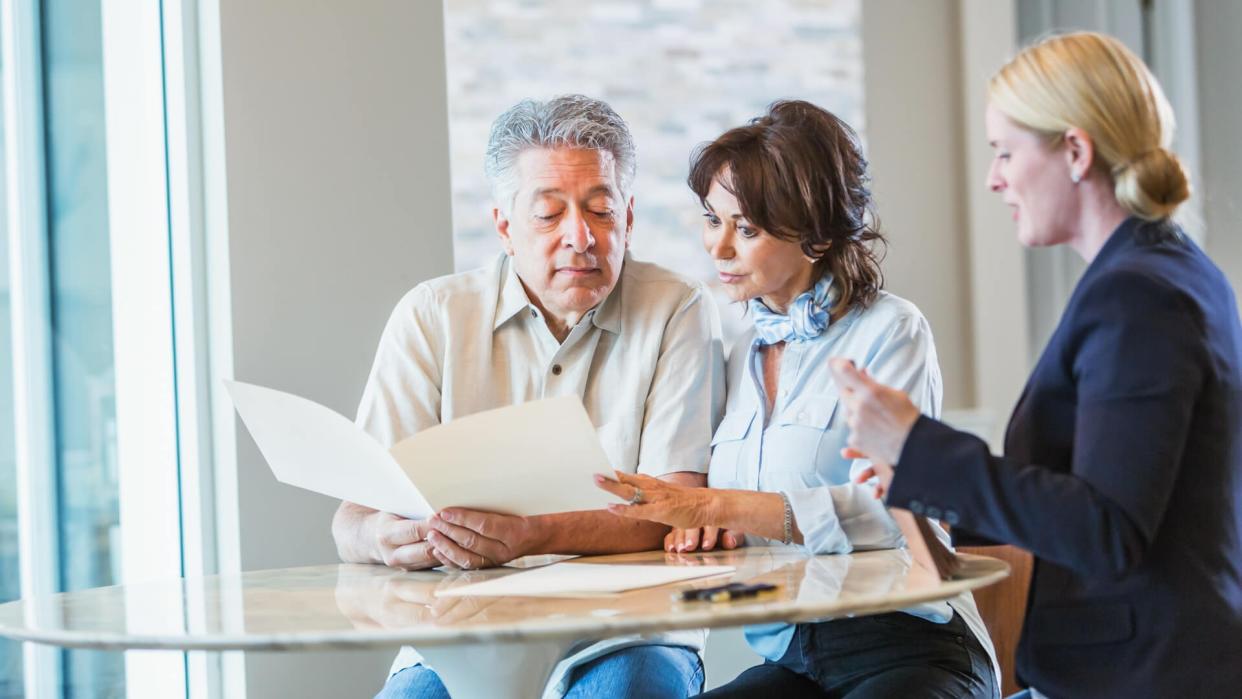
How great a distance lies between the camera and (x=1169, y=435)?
49.4 inches

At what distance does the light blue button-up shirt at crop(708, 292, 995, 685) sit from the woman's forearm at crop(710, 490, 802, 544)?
29mm

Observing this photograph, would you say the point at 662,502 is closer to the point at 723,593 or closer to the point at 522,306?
the point at 723,593

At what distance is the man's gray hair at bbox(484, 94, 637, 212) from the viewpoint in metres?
2.09

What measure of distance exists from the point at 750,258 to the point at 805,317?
0.41 ft

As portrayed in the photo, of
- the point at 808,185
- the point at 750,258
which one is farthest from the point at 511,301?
the point at 808,185

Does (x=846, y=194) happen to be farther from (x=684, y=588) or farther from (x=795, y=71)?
(x=795, y=71)

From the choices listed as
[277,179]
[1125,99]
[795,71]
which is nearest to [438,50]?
[277,179]

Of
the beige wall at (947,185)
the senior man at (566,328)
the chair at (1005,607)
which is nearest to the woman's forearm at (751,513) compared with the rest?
the senior man at (566,328)

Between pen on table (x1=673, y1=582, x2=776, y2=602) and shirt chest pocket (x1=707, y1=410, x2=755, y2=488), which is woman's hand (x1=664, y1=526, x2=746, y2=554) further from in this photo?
pen on table (x1=673, y1=582, x2=776, y2=602)

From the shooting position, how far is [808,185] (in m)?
1.97

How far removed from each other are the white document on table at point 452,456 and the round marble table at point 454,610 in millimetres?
116

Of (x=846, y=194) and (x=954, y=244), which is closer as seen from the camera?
(x=846, y=194)

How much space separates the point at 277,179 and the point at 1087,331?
1.60 metres

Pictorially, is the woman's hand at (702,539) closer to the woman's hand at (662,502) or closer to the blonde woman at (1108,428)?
the woman's hand at (662,502)
